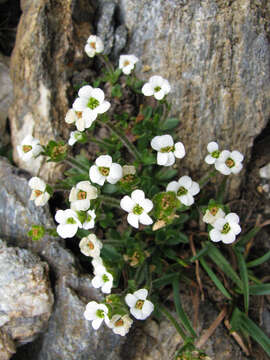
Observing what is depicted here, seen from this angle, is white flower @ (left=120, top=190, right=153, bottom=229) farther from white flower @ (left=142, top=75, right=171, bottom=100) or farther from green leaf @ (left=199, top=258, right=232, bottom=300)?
green leaf @ (left=199, top=258, right=232, bottom=300)

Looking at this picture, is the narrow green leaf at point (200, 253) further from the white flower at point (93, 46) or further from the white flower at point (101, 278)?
the white flower at point (93, 46)

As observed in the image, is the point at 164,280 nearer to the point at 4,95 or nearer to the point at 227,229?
the point at 227,229

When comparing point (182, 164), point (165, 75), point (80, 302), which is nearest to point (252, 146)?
point (182, 164)

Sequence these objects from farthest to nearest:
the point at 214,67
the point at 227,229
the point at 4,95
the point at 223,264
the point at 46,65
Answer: the point at 4,95 → the point at 46,65 → the point at 214,67 → the point at 223,264 → the point at 227,229

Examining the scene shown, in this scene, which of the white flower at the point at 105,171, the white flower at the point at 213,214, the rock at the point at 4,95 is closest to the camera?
the white flower at the point at 105,171

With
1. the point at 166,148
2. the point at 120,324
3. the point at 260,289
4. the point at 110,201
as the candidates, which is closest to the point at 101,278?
the point at 120,324

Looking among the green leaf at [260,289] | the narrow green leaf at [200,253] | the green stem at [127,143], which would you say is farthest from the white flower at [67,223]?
the green leaf at [260,289]
